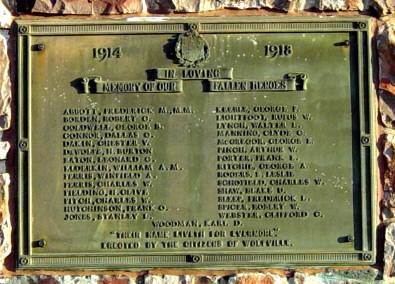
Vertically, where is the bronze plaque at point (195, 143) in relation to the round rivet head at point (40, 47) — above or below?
below

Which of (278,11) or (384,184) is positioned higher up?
(278,11)

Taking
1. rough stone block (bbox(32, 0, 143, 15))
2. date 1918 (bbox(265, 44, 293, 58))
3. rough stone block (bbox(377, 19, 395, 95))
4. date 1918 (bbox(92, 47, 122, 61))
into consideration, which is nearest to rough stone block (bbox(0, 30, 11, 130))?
rough stone block (bbox(32, 0, 143, 15))

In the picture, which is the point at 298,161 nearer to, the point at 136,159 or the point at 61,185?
the point at 136,159

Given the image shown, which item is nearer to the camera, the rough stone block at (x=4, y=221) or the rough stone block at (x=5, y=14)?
the rough stone block at (x=4, y=221)

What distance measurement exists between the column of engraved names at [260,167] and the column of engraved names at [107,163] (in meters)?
0.41

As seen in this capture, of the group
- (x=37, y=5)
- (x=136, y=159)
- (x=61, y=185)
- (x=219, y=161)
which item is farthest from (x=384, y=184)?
(x=37, y=5)

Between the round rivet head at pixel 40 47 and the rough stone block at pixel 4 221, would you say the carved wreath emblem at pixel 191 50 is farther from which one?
the rough stone block at pixel 4 221

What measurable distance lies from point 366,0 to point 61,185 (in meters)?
1.96

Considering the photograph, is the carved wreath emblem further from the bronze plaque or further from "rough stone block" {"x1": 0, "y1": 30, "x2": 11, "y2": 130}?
"rough stone block" {"x1": 0, "y1": 30, "x2": 11, "y2": 130}

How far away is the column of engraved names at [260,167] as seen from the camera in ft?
15.9

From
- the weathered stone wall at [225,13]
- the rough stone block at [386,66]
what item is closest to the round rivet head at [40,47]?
the weathered stone wall at [225,13]

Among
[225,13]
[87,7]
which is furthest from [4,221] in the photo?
[225,13]

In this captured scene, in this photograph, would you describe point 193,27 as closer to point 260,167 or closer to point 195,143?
point 195,143

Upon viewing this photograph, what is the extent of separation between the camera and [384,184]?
489 centimetres
